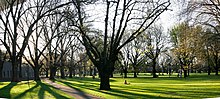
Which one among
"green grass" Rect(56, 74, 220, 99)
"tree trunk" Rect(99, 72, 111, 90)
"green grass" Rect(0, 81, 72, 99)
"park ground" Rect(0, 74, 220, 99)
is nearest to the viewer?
"green grass" Rect(0, 81, 72, 99)

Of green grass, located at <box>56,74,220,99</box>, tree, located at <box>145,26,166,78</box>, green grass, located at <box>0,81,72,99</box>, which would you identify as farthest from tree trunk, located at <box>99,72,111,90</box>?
tree, located at <box>145,26,166,78</box>

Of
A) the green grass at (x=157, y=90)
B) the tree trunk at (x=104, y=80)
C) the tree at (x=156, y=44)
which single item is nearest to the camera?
the green grass at (x=157, y=90)

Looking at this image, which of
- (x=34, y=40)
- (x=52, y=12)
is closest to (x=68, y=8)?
(x=52, y=12)

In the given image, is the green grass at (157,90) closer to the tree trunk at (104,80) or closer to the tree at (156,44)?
the tree trunk at (104,80)

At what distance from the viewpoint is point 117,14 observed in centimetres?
2778

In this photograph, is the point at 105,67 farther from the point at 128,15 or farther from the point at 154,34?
the point at 154,34

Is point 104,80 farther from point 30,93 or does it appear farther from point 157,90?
point 30,93

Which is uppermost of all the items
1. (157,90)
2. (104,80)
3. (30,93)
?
(104,80)

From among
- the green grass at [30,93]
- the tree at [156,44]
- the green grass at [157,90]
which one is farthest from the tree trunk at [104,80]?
the tree at [156,44]

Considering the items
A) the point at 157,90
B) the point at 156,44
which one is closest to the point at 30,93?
the point at 157,90

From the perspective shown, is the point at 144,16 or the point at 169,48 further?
the point at 169,48

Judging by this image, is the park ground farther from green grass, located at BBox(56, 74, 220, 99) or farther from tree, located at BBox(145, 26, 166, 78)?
tree, located at BBox(145, 26, 166, 78)

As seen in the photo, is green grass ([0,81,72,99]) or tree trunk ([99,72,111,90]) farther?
tree trunk ([99,72,111,90])

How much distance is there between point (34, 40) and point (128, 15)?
2649cm
